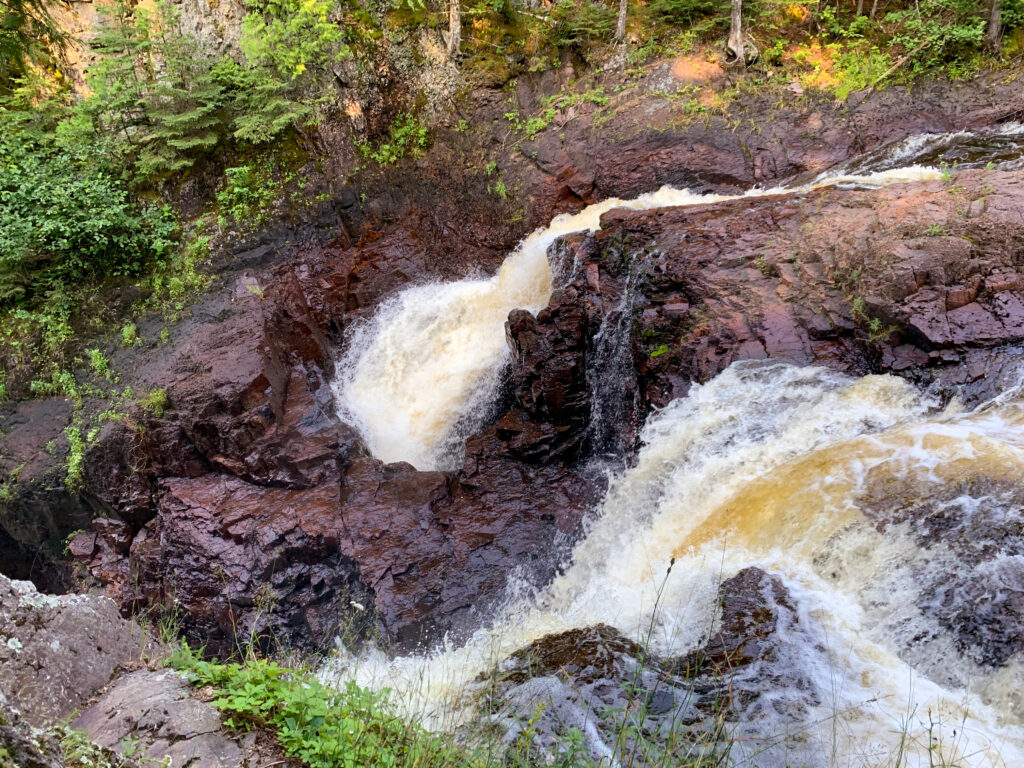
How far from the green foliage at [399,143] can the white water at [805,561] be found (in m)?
7.90

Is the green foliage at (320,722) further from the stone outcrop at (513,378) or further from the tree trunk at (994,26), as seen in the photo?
the tree trunk at (994,26)

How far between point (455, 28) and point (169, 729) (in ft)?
43.7

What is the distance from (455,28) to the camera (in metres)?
12.8

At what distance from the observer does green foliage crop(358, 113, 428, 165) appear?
12.5 m

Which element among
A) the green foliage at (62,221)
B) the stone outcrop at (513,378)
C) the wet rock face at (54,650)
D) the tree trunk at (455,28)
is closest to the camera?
the wet rock face at (54,650)

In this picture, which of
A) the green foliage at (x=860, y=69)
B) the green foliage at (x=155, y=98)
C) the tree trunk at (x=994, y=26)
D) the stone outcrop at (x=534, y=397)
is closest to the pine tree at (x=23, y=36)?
the green foliage at (x=155, y=98)

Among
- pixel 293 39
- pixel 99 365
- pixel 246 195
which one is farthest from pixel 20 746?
pixel 293 39

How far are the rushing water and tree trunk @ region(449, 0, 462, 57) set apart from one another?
836 centimetres

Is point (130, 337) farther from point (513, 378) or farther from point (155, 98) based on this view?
point (513, 378)

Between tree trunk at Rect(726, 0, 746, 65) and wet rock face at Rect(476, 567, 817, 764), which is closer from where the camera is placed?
wet rock face at Rect(476, 567, 817, 764)

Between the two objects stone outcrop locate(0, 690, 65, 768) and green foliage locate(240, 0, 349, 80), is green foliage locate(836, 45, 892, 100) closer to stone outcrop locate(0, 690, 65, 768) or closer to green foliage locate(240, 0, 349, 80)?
green foliage locate(240, 0, 349, 80)

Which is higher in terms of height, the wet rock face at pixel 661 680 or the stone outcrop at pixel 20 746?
the stone outcrop at pixel 20 746

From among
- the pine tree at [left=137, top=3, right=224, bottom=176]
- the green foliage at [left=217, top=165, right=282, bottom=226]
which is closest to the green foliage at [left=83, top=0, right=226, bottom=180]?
the pine tree at [left=137, top=3, right=224, bottom=176]

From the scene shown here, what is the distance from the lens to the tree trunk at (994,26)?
1016 cm
